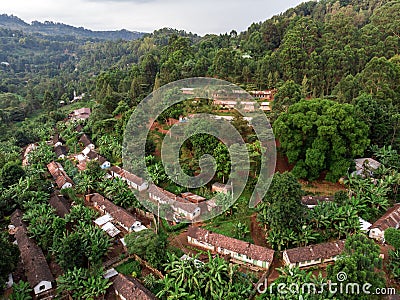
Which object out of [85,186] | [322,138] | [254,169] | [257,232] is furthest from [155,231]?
[322,138]

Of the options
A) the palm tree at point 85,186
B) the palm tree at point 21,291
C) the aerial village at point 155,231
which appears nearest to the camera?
the palm tree at point 21,291

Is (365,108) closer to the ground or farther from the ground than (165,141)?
farther from the ground

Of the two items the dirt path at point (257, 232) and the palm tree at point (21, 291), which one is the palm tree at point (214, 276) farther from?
the palm tree at point (21, 291)

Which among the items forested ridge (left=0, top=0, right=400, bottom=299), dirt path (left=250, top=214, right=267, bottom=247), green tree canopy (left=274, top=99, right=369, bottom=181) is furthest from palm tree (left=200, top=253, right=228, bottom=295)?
green tree canopy (left=274, top=99, right=369, bottom=181)

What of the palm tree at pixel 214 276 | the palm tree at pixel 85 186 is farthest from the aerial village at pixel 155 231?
the palm tree at pixel 214 276

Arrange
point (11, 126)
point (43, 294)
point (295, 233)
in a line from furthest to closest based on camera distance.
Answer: point (11, 126) → point (295, 233) → point (43, 294)

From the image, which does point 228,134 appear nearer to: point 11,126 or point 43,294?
point 43,294

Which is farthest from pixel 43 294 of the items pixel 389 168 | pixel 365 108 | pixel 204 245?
pixel 365 108

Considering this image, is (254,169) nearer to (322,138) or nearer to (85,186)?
(322,138)
